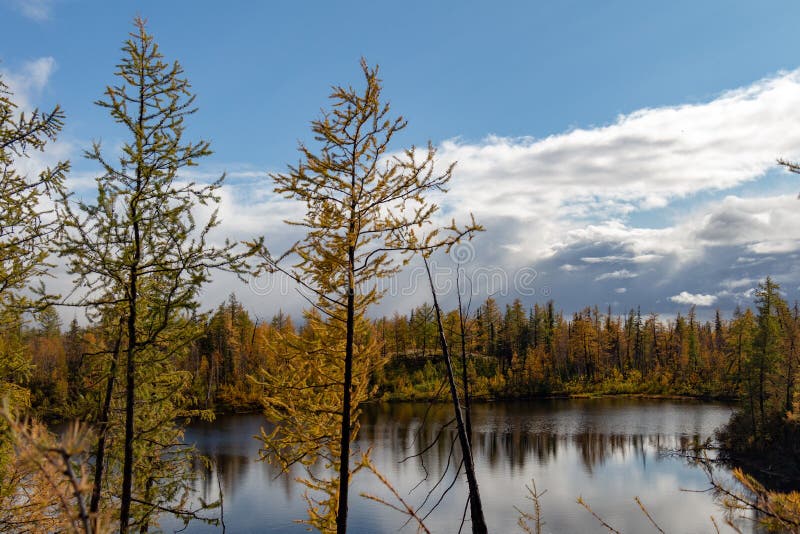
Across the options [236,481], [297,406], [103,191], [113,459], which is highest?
[103,191]

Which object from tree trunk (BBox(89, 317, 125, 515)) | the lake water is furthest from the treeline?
tree trunk (BBox(89, 317, 125, 515))

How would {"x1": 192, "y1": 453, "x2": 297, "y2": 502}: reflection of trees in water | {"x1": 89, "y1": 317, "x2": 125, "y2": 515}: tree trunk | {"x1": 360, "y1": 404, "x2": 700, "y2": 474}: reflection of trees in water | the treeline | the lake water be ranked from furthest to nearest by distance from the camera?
1. the treeline
2. {"x1": 360, "y1": 404, "x2": 700, "y2": 474}: reflection of trees in water
3. {"x1": 192, "y1": 453, "x2": 297, "y2": 502}: reflection of trees in water
4. the lake water
5. {"x1": 89, "y1": 317, "x2": 125, "y2": 515}: tree trunk

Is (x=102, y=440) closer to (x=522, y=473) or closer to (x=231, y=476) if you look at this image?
(x=231, y=476)

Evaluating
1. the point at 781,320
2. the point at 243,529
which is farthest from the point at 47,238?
the point at 781,320

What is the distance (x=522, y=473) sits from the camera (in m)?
33.3

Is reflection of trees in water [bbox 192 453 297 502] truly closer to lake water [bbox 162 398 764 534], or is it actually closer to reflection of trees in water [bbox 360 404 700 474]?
lake water [bbox 162 398 764 534]

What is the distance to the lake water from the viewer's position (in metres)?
25.6

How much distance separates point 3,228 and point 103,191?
2.63m

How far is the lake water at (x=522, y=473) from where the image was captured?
25.6 m

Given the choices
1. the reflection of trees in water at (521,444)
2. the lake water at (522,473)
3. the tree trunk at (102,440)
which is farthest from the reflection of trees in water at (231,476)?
the tree trunk at (102,440)

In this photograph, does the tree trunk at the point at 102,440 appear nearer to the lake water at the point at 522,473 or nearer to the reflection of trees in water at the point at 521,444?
the lake water at the point at 522,473

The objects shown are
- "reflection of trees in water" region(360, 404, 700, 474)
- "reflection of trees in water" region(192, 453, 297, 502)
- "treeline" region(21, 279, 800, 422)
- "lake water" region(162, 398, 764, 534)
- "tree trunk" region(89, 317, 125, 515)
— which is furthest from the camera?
"treeline" region(21, 279, 800, 422)

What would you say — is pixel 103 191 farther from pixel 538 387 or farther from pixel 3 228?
pixel 538 387

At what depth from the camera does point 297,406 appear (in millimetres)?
11828
